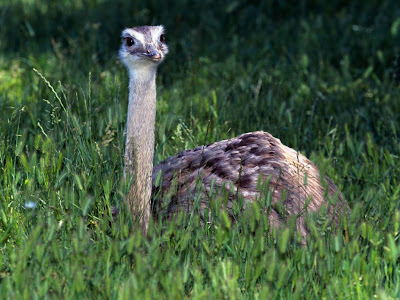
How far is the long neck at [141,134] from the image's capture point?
389 cm

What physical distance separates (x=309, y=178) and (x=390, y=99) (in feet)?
7.92

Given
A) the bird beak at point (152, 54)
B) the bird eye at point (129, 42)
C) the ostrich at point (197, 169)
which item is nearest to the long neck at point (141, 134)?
the ostrich at point (197, 169)

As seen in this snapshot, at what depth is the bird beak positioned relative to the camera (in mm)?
3875

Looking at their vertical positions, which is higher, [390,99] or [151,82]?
[151,82]

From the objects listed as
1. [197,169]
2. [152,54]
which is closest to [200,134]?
[197,169]

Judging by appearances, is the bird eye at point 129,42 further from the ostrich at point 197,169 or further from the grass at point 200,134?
the grass at point 200,134

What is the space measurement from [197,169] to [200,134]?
1264 mm

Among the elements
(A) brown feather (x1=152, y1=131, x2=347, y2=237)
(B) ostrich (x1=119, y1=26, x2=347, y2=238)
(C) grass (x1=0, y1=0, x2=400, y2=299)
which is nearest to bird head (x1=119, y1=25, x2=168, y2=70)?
(B) ostrich (x1=119, y1=26, x2=347, y2=238)

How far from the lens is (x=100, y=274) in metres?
3.31

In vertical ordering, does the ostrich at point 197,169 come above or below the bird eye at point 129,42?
below

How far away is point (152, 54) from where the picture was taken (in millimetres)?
3896

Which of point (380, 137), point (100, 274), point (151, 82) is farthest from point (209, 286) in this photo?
point (380, 137)

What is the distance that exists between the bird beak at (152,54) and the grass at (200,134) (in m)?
0.49

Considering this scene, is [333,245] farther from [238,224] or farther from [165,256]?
[165,256]
